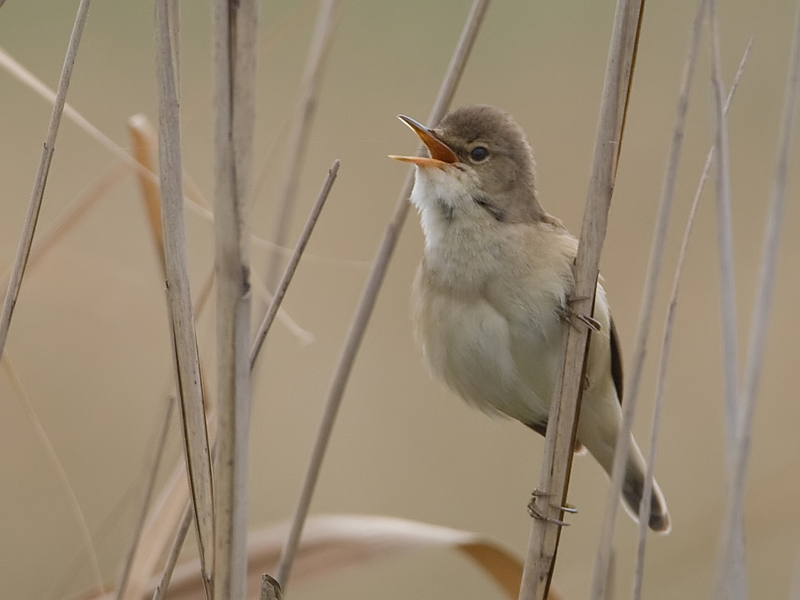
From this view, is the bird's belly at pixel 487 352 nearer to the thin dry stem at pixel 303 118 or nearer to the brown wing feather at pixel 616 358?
the brown wing feather at pixel 616 358

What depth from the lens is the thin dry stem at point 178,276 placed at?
4.36 ft

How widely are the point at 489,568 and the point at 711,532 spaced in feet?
3.08

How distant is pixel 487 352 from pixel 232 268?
3.44 ft

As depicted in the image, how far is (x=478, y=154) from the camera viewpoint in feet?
7.59

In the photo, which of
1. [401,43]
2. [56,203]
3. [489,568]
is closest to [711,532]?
[489,568]

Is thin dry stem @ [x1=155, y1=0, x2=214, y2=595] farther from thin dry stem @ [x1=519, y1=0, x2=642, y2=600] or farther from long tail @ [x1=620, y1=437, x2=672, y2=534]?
long tail @ [x1=620, y1=437, x2=672, y2=534]

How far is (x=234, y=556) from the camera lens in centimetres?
138

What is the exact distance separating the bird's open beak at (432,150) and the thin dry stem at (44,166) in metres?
0.84

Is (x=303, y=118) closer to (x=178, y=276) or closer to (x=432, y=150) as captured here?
(x=432, y=150)

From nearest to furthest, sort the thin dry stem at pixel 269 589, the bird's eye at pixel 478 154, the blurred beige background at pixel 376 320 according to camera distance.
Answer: the thin dry stem at pixel 269 589 < the bird's eye at pixel 478 154 < the blurred beige background at pixel 376 320

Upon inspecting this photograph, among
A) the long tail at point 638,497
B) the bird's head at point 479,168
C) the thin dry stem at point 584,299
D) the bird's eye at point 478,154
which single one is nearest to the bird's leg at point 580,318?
the thin dry stem at point 584,299

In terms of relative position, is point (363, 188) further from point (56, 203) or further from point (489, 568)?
point (489, 568)

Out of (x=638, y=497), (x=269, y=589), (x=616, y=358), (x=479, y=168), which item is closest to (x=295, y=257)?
(x=269, y=589)

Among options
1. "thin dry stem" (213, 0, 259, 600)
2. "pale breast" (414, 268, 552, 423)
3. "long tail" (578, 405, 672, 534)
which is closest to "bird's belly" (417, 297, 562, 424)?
"pale breast" (414, 268, 552, 423)
